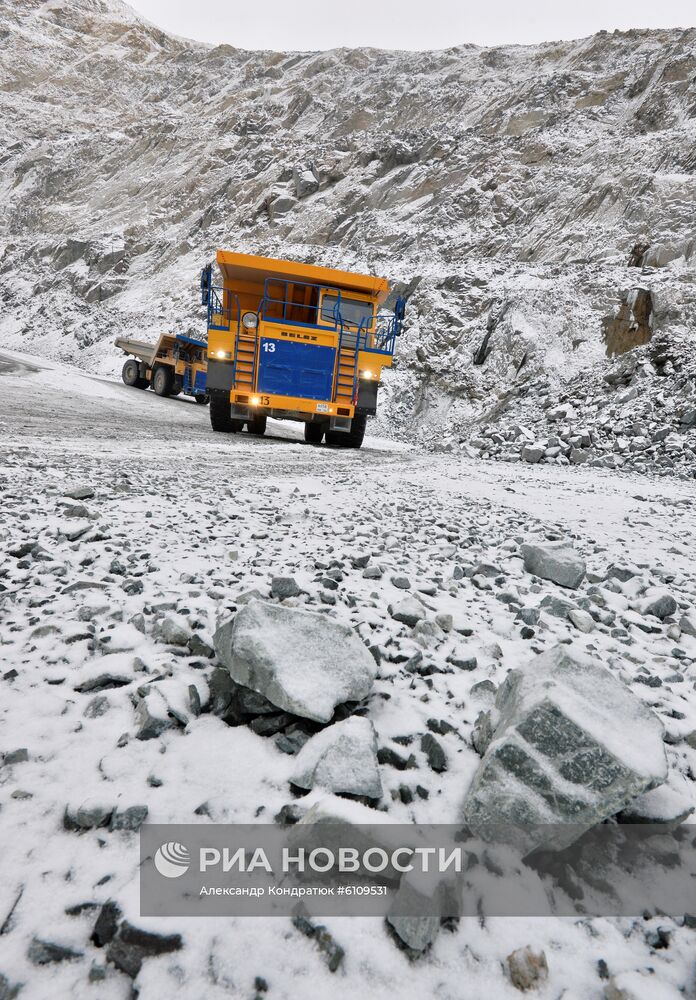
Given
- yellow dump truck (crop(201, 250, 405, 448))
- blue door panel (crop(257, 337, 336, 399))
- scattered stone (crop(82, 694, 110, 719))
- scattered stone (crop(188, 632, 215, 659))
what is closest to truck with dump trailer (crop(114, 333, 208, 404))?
yellow dump truck (crop(201, 250, 405, 448))

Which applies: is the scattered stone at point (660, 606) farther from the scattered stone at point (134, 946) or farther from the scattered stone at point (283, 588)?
the scattered stone at point (134, 946)

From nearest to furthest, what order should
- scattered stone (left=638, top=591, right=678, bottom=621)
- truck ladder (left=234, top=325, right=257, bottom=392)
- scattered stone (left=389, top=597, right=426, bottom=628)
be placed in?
scattered stone (left=389, top=597, right=426, bottom=628) → scattered stone (left=638, top=591, right=678, bottom=621) → truck ladder (left=234, top=325, right=257, bottom=392)

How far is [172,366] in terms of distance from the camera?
63.3 ft

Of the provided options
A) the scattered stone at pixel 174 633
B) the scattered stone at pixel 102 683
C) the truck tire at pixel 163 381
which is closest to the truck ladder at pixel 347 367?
the scattered stone at pixel 174 633

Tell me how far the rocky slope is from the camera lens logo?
489 inches

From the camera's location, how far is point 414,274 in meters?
21.5

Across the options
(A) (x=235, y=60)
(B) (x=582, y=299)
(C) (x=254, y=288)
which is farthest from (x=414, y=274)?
(A) (x=235, y=60)

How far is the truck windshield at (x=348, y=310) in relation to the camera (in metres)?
10.3

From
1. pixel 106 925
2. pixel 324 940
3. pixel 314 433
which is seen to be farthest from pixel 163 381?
pixel 324 940

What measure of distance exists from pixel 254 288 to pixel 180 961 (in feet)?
35.9

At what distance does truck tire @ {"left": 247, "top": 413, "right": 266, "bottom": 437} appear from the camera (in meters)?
11.0

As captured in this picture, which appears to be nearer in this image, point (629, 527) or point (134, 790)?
point (134, 790)

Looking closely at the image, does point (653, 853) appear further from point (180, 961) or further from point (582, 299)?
point (582, 299)

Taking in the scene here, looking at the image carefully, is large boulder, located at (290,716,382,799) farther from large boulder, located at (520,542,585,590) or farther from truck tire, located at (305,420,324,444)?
truck tire, located at (305,420,324,444)
